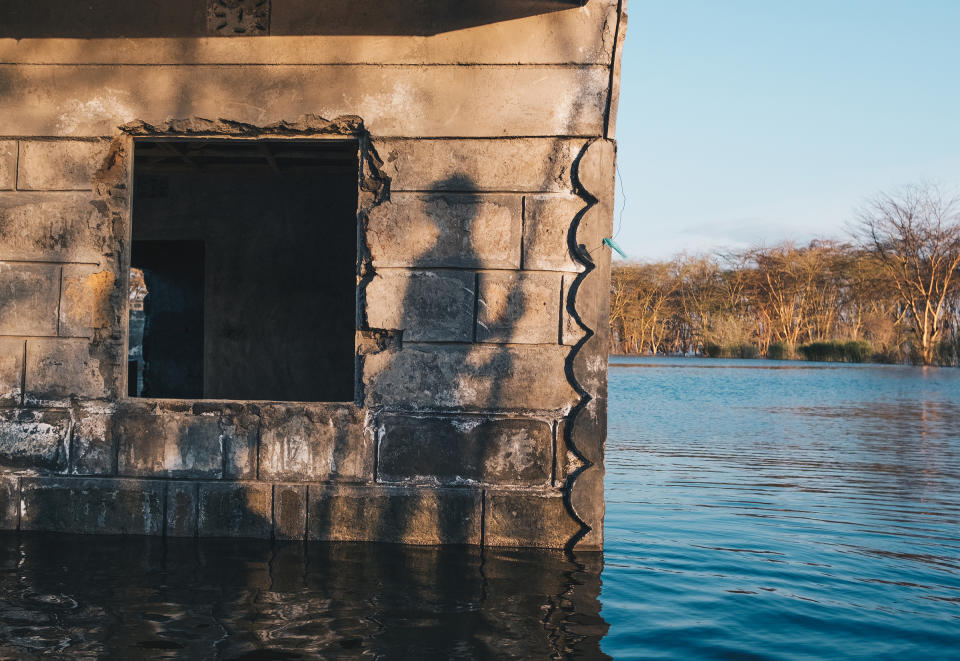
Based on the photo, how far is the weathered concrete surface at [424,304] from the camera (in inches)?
158

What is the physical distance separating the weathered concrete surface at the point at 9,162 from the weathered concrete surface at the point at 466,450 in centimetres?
240

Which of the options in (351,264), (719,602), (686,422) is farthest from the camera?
(686,422)

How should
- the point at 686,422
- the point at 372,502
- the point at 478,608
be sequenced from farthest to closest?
the point at 686,422
the point at 372,502
the point at 478,608

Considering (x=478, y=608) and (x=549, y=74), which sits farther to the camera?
Result: (x=549, y=74)

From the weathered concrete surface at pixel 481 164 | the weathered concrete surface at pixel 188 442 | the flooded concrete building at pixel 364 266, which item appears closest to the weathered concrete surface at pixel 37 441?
the flooded concrete building at pixel 364 266

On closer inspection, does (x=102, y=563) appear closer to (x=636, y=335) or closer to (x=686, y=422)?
(x=686, y=422)

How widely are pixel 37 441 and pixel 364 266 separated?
1964 millimetres

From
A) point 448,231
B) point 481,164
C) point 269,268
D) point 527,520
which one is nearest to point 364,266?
point 448,231

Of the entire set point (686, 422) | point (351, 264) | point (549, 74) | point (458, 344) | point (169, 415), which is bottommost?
point (686, 422)

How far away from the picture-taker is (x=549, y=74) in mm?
4004

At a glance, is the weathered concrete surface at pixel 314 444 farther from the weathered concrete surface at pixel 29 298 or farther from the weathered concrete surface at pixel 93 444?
the weathered concrete surface at pixel 29 298

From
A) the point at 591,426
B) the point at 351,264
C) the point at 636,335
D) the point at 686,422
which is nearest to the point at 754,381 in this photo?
the point at 686,422

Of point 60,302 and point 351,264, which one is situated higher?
point 351,264

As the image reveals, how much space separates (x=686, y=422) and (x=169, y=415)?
10.1m
